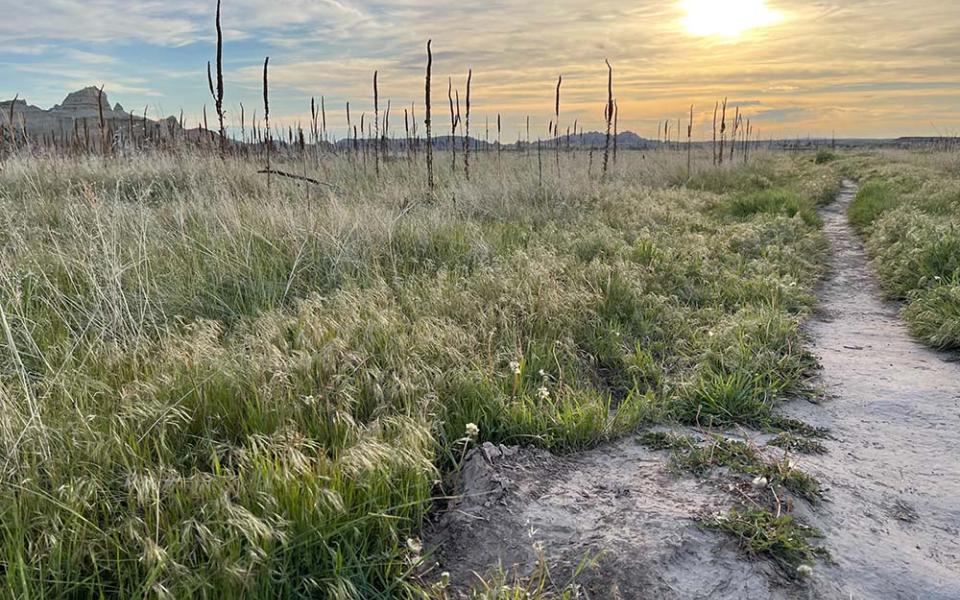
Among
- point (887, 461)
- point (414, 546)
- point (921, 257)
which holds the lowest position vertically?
point (887, 461)

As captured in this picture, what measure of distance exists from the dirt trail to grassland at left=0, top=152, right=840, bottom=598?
0.70 ft

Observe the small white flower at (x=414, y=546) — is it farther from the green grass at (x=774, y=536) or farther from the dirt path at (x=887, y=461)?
the dirt path at (x=887, y=461)

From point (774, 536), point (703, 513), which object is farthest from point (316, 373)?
point (774, 536)

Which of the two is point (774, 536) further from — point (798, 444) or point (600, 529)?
point (798, 444)

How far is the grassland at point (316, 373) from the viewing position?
188 centimetres

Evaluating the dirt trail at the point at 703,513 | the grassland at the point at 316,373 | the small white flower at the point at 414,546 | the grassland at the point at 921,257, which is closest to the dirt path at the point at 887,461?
the dirt trail at the point at 703,513

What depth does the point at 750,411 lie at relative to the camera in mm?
3361

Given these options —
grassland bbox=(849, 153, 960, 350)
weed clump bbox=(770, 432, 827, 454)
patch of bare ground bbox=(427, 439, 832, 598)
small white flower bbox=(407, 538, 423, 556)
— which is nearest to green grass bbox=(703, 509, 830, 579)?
patch of bare ground bbox=(427, 439, 832, 598)

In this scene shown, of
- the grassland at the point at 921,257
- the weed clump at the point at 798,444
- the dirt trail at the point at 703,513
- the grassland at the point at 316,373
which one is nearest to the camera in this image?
the grassland at the point at 316,373

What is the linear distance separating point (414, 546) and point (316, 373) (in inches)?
48.1

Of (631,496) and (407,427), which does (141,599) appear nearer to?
(407,427)

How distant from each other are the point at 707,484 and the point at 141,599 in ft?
7.01

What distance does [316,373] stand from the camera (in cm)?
293

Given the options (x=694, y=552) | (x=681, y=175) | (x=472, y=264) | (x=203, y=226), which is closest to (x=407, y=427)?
(x=694, y=552)
